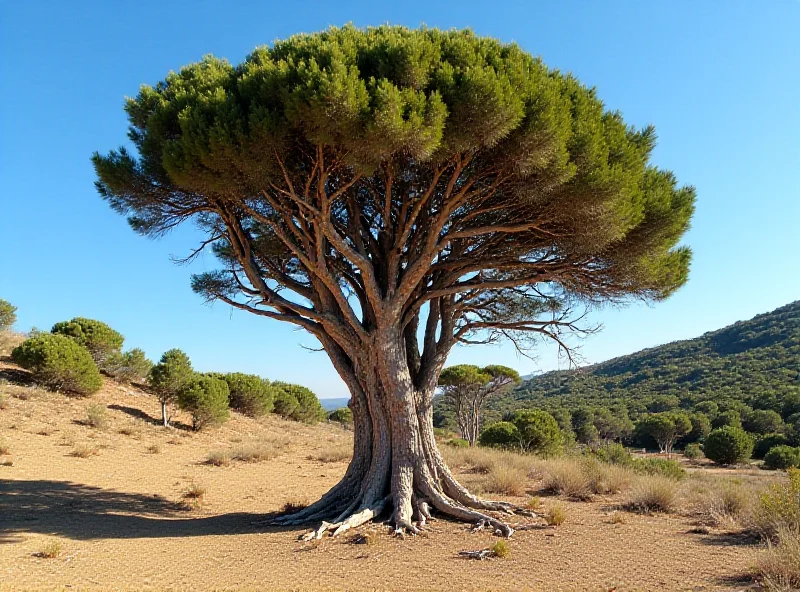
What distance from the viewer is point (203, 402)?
21.7 meters

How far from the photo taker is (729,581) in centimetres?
532

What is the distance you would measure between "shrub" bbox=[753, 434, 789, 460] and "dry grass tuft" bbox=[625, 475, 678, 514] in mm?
29028

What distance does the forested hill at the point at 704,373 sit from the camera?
45.5 meters

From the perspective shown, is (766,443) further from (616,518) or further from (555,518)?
(555,518)

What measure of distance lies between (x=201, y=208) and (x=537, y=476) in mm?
9911

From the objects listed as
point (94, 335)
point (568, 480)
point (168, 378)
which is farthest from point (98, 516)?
point (94, 335)

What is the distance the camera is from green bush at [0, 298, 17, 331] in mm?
25594

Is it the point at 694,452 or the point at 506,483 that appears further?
the point at 694,452

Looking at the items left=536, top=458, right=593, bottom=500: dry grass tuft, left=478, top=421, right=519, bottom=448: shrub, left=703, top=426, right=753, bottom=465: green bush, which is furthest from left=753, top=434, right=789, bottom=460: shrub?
left=536, top=458, right=593, bottom=500: dry grass tuft

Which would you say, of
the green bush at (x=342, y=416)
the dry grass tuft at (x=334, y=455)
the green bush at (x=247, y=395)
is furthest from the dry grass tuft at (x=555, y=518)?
the green bush at (x=342, y=416)

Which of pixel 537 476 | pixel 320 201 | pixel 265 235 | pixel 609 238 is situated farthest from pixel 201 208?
pixel 537 476

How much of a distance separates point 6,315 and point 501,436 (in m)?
25.4

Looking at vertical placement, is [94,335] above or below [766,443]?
above

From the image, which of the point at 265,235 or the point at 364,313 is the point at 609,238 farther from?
the point at 265,235
